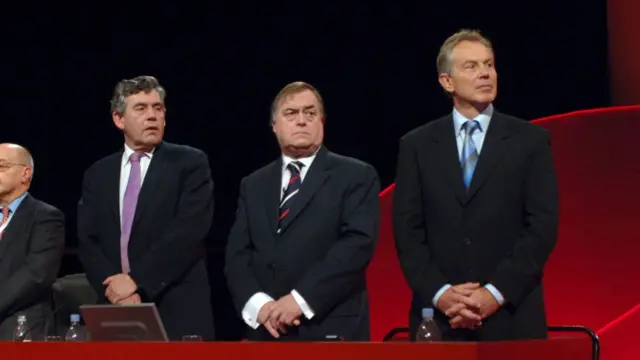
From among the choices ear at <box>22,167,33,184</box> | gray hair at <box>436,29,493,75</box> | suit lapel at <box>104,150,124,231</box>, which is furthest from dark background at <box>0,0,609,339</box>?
gray hair at <box>436,29,493,75</box>

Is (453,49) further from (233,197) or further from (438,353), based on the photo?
(233,197)

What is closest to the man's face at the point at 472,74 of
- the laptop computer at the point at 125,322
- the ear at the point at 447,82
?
the ear at the point at 447,82

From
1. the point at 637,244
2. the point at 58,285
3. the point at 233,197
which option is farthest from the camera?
the point at 233,197

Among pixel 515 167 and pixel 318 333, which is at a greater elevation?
pixel 515 167

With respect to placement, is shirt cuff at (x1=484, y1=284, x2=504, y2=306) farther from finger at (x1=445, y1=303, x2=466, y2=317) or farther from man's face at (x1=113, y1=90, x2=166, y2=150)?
man's face at (x1=113, y1=90, x2=166, y2=150)

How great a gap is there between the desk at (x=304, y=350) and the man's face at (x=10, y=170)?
1.55 m

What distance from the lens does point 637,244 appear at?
498 cm

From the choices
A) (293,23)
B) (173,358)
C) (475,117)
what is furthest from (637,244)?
(173,358)

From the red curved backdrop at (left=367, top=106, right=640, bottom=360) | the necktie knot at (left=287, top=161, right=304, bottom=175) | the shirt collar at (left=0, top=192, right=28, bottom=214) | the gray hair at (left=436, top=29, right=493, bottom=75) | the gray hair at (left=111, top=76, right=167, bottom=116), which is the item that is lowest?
the red curved backdrop at (left=367, top=106, right=640, bottom=360)

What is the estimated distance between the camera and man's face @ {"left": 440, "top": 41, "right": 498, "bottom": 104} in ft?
11.2

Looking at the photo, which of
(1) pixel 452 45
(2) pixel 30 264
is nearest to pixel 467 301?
(1) pixel 452 45

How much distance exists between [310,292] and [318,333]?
0.45ft

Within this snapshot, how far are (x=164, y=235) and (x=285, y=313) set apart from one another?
0.73 m

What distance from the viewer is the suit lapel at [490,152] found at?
10.9ft
